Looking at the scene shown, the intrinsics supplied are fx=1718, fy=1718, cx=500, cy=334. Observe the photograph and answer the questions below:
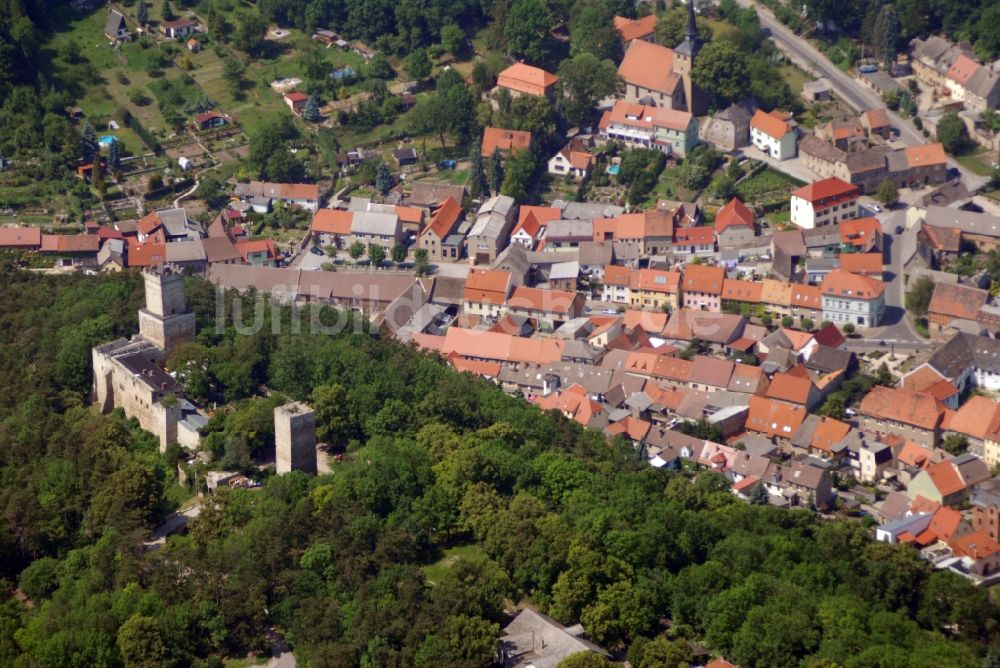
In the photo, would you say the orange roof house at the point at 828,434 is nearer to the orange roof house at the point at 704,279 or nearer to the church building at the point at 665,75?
the orange roof house at the point at 704,279

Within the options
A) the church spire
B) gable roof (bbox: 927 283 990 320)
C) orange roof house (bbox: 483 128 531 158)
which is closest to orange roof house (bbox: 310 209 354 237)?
orange roof house (bbox: 483 128 531 158)

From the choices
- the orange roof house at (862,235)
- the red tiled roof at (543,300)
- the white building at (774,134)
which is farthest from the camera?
the white building at (774,134)

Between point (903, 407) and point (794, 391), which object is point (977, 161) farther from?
point (794, 391)

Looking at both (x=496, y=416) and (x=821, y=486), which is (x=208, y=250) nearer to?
(x=496, y=416)

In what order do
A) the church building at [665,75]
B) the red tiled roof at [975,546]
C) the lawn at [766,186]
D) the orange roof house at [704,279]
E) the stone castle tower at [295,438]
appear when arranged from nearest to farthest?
1. the stone castle tower at [295,438]
2. the red tiled roof at [975,546]
3. the orange roof house at [704,279]
4. the lawn at [766,186]
5. the church building at [665,75]

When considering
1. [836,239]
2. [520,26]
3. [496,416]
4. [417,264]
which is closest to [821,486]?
[496,416]

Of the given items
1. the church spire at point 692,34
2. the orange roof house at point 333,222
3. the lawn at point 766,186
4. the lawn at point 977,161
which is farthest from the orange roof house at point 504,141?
the lawn at point 977,161
